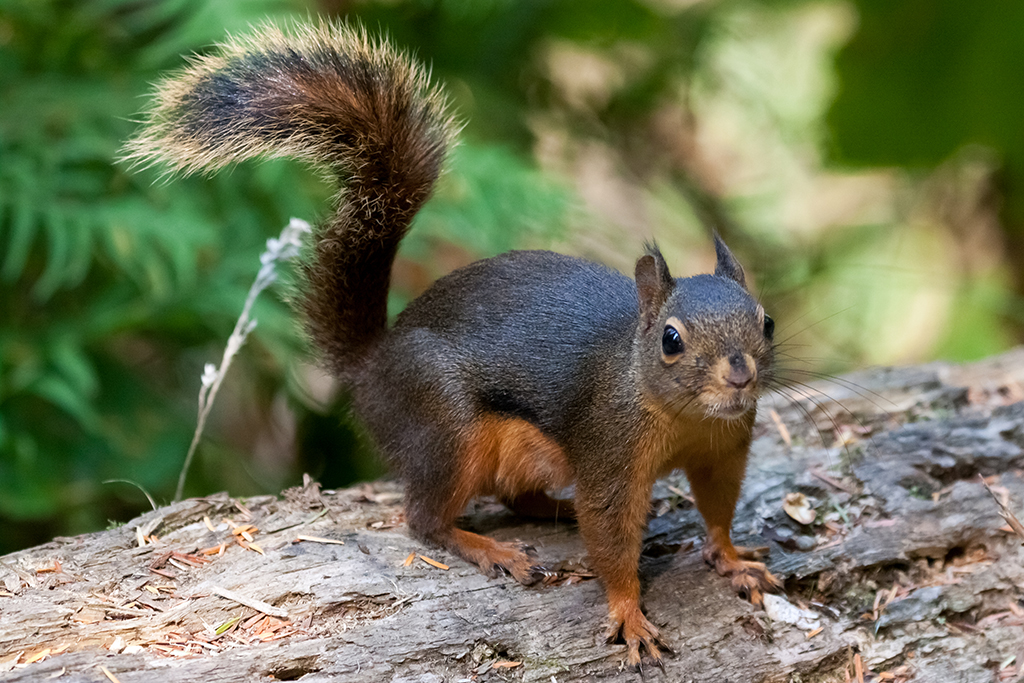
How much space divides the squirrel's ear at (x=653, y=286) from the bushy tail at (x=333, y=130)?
0.69m

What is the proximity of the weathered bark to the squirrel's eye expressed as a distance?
2.12 feet

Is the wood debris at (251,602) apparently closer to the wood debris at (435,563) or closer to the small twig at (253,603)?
the small twig at (253,603)

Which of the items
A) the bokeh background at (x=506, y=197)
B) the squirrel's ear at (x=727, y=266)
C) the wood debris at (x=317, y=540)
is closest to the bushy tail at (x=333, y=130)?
the bokeh background at (x=506, y=197)

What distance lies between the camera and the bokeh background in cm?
296

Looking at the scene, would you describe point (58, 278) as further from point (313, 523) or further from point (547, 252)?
point (547, 252)

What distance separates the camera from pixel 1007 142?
4027mm

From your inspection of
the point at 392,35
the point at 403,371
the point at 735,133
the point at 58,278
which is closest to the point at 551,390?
the point at 403,371

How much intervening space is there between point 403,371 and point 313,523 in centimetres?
45

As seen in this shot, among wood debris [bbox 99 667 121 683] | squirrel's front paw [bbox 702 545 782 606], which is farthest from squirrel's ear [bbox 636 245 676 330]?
wood debris [bbox 99 667 121 683]

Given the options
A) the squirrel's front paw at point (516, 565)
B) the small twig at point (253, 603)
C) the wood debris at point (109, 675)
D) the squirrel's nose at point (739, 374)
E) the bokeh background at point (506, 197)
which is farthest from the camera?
the bokeh background at point (506, 197)

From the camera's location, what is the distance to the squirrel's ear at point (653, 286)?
1988 millimetres

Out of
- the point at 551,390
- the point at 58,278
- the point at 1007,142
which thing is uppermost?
the point at 1007,142

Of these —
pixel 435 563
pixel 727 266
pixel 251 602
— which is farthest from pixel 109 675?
pixel 727 266

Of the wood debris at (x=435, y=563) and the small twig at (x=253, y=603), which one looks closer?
the small twig at (x=253, y=603)
